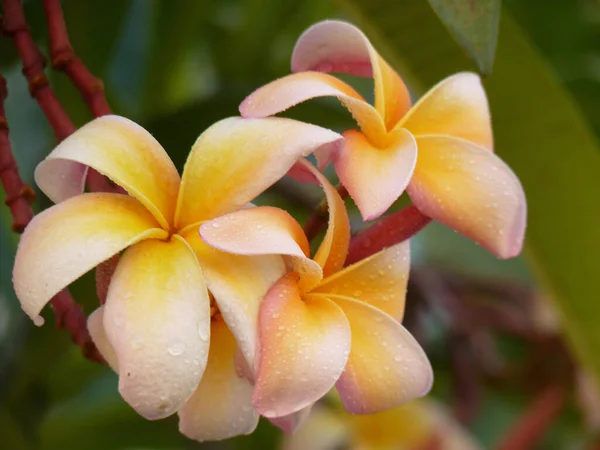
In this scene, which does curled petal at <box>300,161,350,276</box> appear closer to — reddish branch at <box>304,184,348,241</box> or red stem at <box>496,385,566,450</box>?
reddish branch at <box>304,184,348,241</box>

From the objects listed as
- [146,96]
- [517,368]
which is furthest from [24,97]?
[517,368]

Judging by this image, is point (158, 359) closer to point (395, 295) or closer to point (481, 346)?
point (395, 295)

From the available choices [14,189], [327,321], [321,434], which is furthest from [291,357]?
[321,434]

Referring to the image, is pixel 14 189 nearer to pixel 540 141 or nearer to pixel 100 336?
pixel 100 336

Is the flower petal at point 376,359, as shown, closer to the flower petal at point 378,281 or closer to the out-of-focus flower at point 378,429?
the flower petal at point 378,281

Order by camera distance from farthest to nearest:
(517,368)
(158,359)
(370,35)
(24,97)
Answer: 1. (517,368)
2. (24,97)
3. (370,35)
4. (158,359)

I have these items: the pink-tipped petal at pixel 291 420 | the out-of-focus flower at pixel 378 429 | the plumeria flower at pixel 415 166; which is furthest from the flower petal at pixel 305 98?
the out-of-focus flower at pixel 378 429
